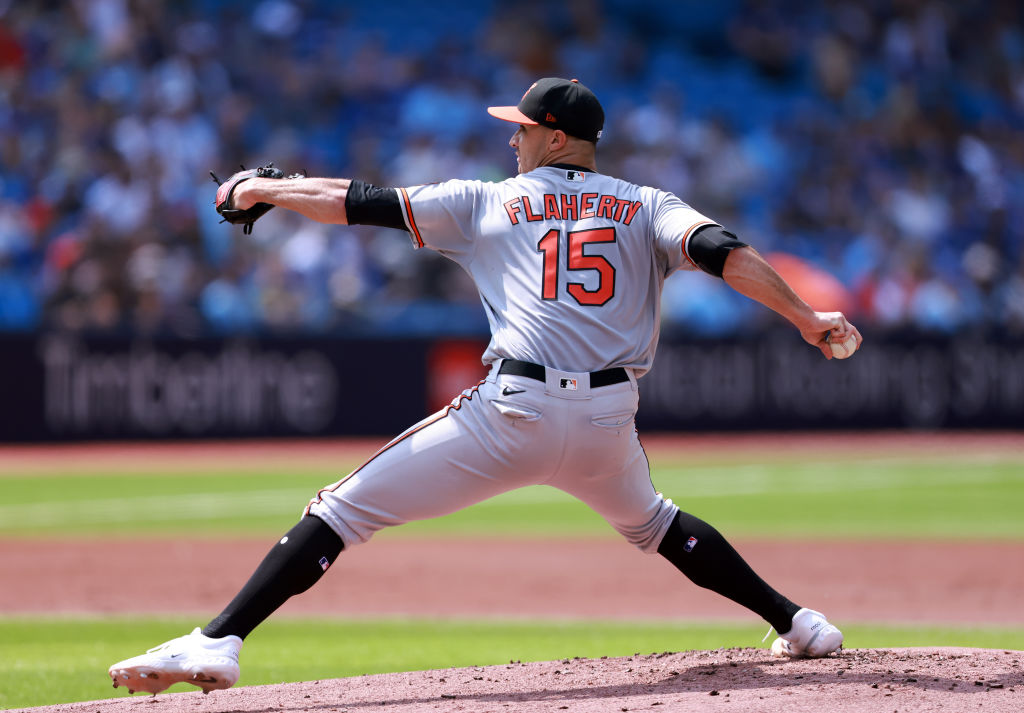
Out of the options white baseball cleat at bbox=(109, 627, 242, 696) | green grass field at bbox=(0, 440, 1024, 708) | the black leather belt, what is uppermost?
the black leather belt

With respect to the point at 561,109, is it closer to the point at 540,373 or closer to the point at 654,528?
the point at 540,373

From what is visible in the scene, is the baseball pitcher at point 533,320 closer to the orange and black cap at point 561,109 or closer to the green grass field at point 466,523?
the orange and black cap at point 561,109

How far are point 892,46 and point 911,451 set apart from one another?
313 inches

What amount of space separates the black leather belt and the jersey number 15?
0.74 feet

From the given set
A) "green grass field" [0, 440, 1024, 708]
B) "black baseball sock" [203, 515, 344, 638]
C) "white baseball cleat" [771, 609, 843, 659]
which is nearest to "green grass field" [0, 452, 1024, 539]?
"green grass field" [0, 440, 1024, 708]

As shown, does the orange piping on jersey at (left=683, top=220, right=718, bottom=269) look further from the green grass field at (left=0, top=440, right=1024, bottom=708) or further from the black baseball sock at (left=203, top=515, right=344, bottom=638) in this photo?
the green grass field at (left=0, top=440, right=1024, bottom=708)

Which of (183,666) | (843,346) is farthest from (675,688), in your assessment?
(183,666)

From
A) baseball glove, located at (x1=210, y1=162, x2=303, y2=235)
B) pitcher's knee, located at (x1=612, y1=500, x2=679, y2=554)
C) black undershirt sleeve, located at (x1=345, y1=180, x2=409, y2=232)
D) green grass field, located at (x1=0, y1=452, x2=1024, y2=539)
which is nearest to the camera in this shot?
black undershirt sleeve, located at (x1=345, y1=180, x2=409, y2=232)

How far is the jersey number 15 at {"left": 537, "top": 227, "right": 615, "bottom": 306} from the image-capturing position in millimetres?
4305

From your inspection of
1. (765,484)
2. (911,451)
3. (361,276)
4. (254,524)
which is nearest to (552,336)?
(254,524)

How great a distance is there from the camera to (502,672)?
15.8ft

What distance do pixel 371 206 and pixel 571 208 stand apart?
2.14 feet

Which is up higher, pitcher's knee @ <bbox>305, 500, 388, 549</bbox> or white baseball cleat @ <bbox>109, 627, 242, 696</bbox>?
pitcher's knee @ <bbox>305, 500, 388, 549</bbox>

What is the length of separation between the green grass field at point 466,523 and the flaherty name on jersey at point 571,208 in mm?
→ 2299
